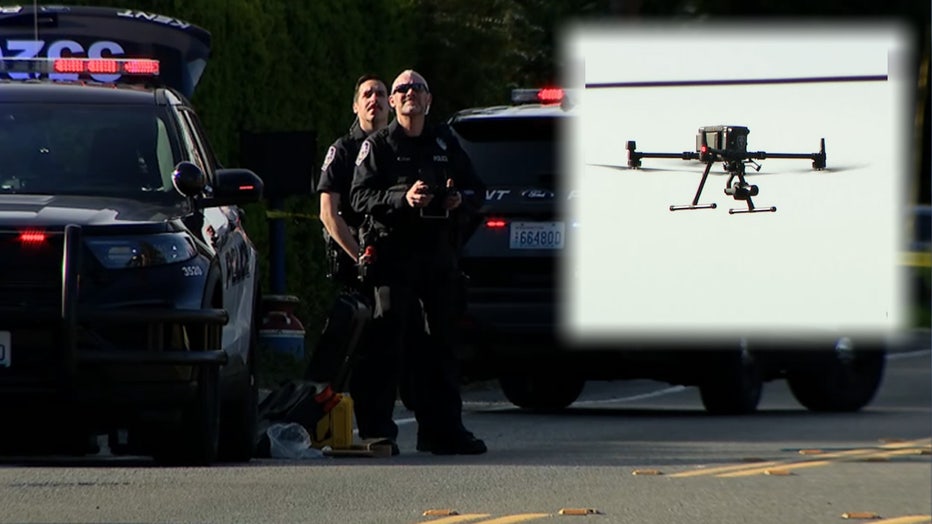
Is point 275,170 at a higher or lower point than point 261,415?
higher

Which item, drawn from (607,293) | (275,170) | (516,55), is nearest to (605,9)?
(607,293)

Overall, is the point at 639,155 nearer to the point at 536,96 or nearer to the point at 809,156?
the point at 809,156

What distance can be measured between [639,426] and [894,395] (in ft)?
15.6

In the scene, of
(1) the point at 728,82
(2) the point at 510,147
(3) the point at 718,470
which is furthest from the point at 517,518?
(1) the point at 728,82

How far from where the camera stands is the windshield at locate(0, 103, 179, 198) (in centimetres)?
800

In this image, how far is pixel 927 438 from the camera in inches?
442

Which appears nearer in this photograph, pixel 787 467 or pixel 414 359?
pixel 787 467

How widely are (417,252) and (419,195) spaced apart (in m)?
1.18

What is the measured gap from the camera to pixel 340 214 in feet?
30.7

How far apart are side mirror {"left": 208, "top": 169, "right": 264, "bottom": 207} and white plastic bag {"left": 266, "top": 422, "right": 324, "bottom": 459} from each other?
1.60m

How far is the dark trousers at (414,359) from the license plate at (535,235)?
1.46 meters

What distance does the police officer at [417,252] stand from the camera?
28.5 feet

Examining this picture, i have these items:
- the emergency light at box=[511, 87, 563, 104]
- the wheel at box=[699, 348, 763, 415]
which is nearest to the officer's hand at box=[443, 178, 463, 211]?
the emergency light at box=[511, 87, 563, 104]

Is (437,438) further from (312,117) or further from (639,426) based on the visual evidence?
(312,117)
